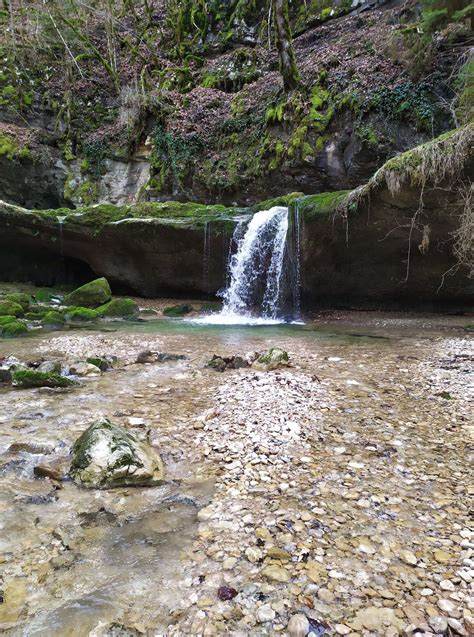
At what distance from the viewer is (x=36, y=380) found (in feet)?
14.1

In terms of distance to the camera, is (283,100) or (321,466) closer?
(321,466)

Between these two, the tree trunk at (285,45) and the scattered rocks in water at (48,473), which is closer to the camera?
the scattered rocks in water at (48,473)

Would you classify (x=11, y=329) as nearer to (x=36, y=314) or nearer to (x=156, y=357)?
(x=36, y=314)

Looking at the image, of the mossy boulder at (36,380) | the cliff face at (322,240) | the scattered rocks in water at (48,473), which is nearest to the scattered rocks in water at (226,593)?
the scattered rocks in water at (48,473)

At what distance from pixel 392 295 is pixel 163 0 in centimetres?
2485

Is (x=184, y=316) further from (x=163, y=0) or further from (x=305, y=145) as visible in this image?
(x=163, y=0)

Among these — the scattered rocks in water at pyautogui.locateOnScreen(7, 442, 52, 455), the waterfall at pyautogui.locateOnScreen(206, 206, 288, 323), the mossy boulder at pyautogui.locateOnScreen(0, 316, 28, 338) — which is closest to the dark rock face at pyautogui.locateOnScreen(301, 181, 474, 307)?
the waterfall at pyautogui.locateOnScreen(206, 206, 288, 323)

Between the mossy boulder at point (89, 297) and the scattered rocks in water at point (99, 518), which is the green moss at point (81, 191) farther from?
the scattered rocks in water at point (99, 518)

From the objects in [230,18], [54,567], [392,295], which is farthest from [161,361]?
[230,18]

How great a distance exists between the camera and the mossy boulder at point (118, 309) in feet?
36.9

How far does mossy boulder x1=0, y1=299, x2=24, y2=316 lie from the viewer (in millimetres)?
9992

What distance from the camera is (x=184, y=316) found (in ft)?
39.7

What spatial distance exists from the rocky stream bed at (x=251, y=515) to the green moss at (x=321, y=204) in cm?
667

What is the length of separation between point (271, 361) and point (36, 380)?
2768 millimetres
